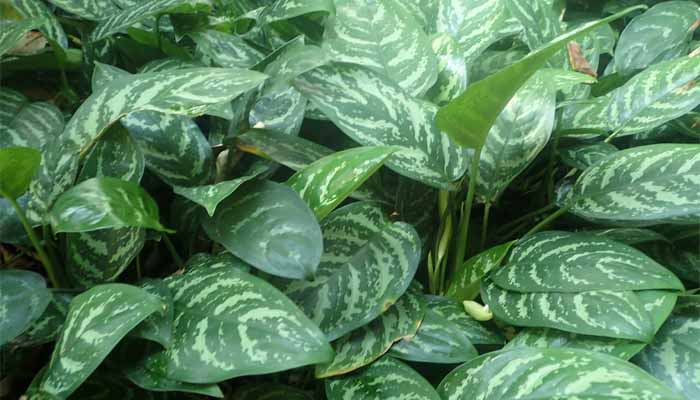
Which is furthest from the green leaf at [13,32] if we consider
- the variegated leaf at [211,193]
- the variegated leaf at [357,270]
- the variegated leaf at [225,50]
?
the variegated leaf at [357,270]

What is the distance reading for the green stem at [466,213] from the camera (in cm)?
76

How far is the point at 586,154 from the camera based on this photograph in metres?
0.89

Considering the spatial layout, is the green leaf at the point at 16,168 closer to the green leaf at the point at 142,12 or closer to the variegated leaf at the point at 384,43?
the green leaf at the point at 142,12

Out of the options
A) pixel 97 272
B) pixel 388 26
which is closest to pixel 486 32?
pixel 388 26

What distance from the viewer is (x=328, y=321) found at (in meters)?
0.69

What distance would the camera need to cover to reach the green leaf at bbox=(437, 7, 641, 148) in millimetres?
572

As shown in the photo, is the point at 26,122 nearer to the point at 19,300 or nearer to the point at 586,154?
the point at 19,300

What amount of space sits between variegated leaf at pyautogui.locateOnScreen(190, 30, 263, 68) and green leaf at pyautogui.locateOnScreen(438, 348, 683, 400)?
0.53 m

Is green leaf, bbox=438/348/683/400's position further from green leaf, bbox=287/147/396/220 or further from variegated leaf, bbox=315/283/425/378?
green leaf, bbox=287/147/396/220

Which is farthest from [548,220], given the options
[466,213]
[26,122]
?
[26,122]

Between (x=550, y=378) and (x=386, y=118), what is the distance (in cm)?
35

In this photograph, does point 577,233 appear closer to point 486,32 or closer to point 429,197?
point 429,197

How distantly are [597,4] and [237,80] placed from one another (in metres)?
1.01

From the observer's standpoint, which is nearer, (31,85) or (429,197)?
(429,197)
